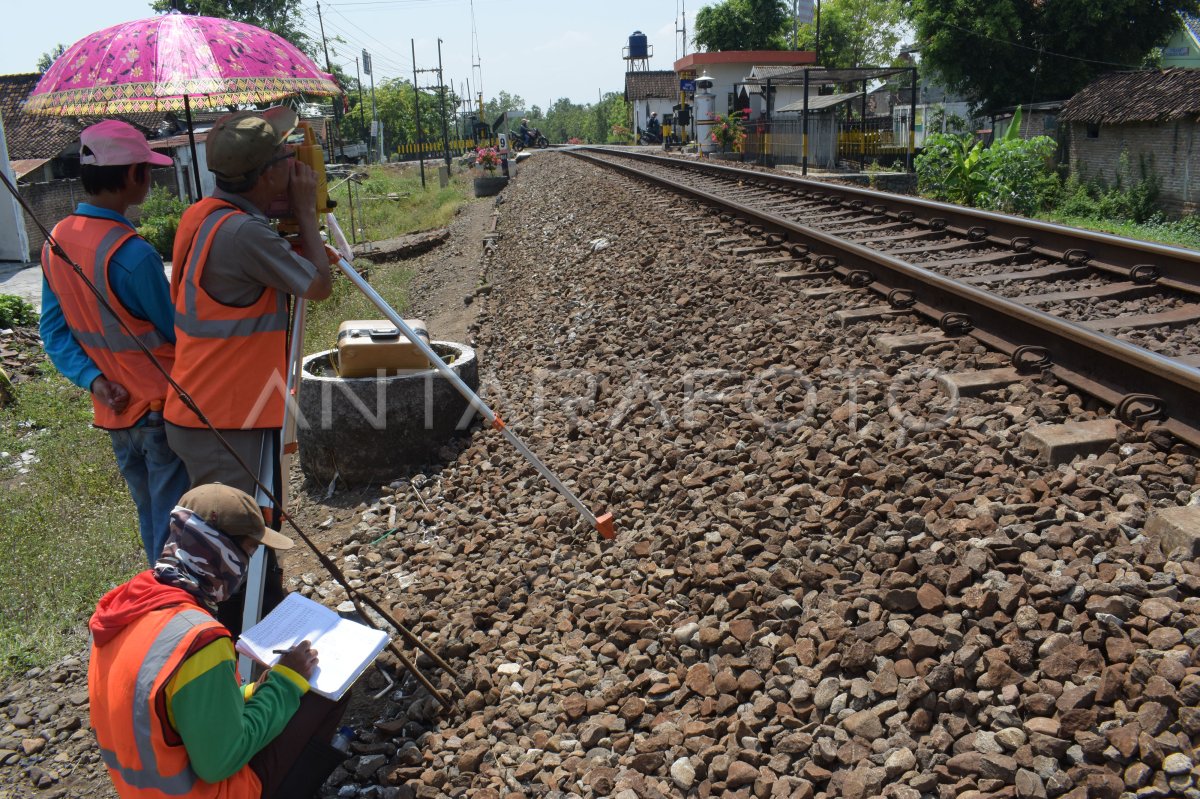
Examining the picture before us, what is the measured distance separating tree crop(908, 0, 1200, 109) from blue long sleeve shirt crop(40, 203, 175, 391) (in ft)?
109

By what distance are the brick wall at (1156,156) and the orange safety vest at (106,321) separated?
83.8 feet

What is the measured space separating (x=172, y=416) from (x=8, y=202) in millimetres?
23533

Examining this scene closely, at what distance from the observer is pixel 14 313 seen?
1378 centimetres

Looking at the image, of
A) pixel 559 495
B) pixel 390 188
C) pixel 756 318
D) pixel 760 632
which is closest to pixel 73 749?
pixel 559 495

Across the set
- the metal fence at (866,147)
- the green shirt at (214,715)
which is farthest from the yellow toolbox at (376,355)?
the metal fence at (866,147)

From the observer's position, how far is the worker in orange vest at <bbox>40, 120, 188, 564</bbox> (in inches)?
133

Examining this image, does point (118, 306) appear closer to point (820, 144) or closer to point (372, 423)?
point (372, 423)

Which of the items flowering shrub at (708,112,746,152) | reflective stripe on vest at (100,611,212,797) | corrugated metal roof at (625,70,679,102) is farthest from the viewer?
corrugated metal roof at (625,70,679,102)

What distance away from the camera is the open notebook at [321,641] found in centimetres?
271

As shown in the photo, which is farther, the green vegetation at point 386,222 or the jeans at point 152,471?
the green vegetation at point 386,222

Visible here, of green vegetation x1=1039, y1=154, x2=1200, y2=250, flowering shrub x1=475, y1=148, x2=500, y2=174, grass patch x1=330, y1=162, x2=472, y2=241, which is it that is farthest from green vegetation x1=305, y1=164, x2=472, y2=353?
green vegetation x1=1039, y1=154, x2=1200, y2=250

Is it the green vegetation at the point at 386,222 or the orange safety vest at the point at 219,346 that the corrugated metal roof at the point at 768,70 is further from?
the orange safety vest at the point at 219,346

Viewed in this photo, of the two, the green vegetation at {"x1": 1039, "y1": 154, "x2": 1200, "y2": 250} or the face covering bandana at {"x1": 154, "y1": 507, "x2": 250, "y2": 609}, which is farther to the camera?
the green vegetation at {"x1": 1039, "y1": 154, "x2": 1200, "y2": 250}

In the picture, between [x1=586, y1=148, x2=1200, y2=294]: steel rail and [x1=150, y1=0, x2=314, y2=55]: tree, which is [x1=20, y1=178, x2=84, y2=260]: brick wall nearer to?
[x1=586, y1=148, x2=1200, y2=294]: steel rail
